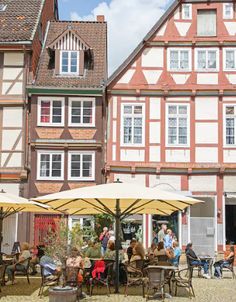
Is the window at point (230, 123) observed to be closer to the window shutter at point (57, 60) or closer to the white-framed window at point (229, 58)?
the white-framed window at point (229, 58)

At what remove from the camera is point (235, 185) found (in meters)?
24.0

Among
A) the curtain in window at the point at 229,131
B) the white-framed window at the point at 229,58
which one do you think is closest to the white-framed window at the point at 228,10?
the white-framed window at the point at 229,58

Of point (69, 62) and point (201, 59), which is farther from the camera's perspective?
point (69, 62)

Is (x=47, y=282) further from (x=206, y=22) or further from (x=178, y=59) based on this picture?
(x=206, y=22)

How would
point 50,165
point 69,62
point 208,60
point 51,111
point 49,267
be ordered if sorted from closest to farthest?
point 49,267, point 50,165, point 51,111, point 208,60, point 69,62

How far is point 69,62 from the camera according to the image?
84.8ft

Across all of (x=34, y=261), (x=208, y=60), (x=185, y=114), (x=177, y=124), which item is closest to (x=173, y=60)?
(x=208, y=60)

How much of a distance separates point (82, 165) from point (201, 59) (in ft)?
23.0

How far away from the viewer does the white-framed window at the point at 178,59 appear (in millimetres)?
24719

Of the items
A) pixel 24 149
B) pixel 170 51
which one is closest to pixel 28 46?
pixel 24 149

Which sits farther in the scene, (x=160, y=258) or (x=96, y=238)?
(x=96, y=238)

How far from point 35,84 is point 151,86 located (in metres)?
5.07

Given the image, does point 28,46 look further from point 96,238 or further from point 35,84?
point 96,238

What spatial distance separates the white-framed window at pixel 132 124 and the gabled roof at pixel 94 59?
1674mm
